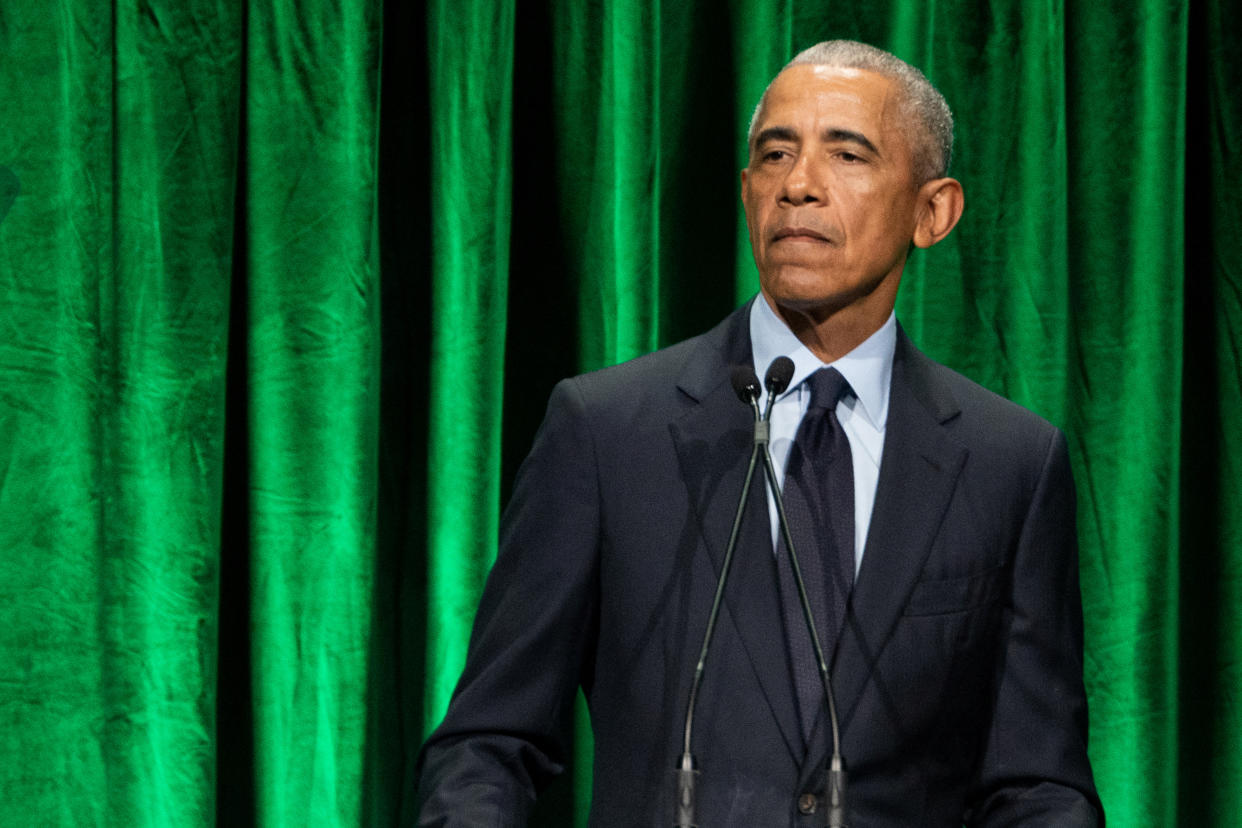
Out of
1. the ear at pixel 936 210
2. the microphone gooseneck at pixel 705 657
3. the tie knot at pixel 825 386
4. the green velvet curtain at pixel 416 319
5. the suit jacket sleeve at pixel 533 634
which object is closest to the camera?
the microphone gooseneck at pixel 705 657

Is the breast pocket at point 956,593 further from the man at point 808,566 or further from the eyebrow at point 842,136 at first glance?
the eyebrow at point 842,136

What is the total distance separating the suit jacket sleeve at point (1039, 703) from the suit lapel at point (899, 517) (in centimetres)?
11

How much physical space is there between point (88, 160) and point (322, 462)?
59 cm

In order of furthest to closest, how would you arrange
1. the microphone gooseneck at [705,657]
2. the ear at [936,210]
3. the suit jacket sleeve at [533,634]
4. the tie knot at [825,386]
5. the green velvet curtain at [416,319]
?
the green velvet curtain at [416,319], the ear at [936,210], the tie knot at [825,386], the suit jacket sleeve at [533,634], the microphone gooseneck at [705,657]

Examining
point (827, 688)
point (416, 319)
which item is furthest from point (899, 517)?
point (416, 319)

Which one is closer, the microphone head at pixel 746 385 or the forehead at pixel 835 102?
the microphone head at pixel 746 385

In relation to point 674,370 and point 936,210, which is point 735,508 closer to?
point 674,370

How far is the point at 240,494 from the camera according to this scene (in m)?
2.35

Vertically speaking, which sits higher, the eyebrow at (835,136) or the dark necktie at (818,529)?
the eyebrow at (835,136)

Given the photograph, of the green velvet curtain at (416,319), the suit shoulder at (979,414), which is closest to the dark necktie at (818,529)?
the suit shoulder at (979,414)

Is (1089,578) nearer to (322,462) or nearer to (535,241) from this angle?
(535,241)

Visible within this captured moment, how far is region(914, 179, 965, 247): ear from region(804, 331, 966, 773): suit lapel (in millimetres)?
136

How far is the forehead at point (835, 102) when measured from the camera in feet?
4.86

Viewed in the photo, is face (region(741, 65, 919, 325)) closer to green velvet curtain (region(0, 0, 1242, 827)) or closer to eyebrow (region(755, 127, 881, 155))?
eyebrow (region(755, 127, 881, 155))
